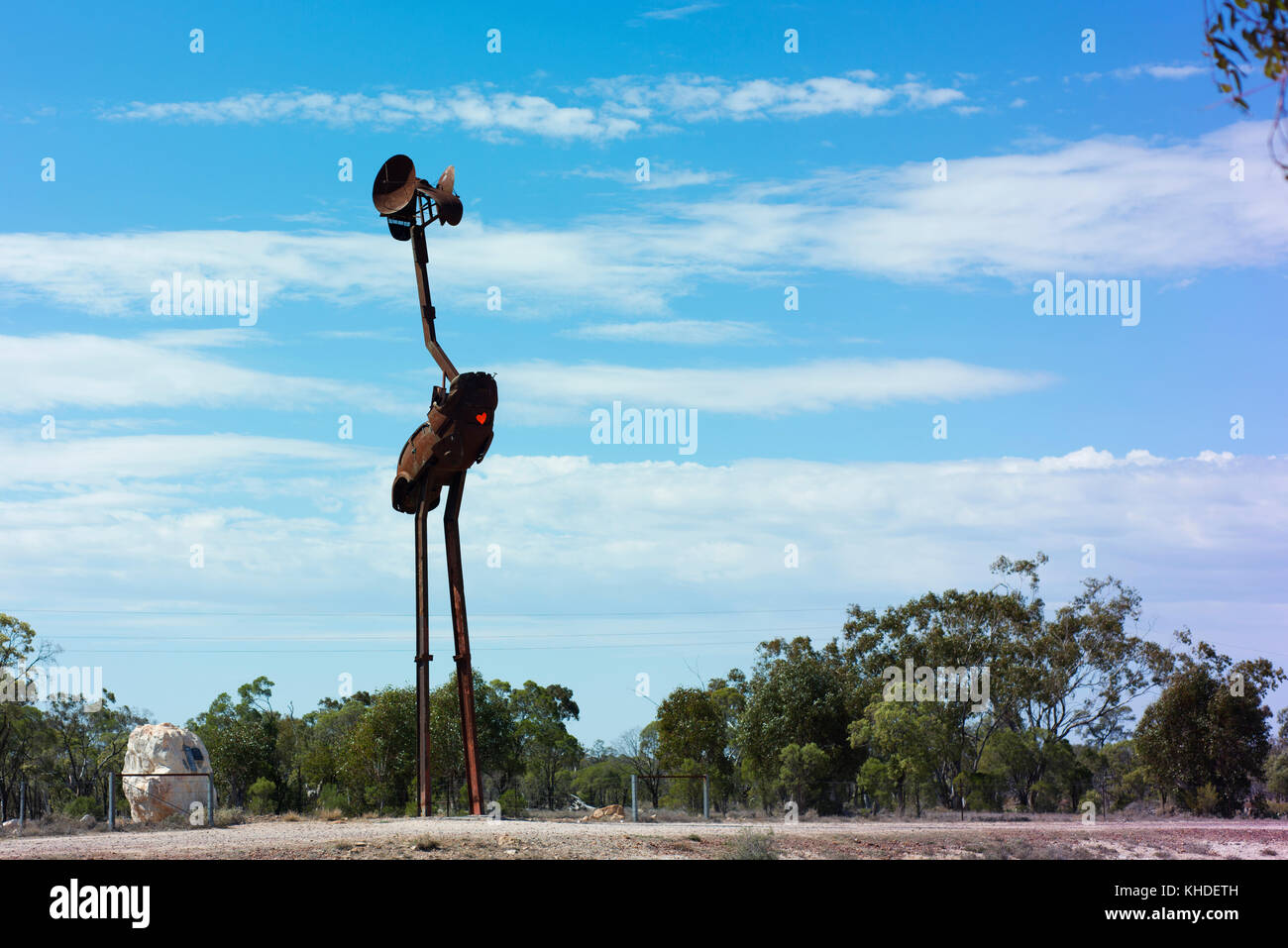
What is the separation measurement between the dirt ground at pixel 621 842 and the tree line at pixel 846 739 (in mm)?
9605

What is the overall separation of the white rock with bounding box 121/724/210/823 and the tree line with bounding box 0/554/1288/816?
5762 mm

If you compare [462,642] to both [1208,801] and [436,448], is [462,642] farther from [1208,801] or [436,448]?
[1208,801]

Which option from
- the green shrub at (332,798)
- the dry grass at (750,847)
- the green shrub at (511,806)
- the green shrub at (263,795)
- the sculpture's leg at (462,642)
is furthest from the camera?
the green shrub at (263,795)

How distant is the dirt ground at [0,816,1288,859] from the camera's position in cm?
1745

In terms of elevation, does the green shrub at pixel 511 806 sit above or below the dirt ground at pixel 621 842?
below

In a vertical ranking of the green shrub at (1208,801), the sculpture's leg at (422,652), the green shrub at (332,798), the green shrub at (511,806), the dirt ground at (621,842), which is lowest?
the green shrub at (1208,801)

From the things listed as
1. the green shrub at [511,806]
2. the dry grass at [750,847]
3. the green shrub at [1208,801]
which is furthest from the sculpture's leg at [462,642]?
the green shrub at [1208,801]

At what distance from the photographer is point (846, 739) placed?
44562 mm

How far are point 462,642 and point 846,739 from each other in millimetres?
24895

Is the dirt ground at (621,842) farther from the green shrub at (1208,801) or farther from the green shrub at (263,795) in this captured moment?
the green shrub at (1208,801)

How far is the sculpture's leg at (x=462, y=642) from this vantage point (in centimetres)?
2216
